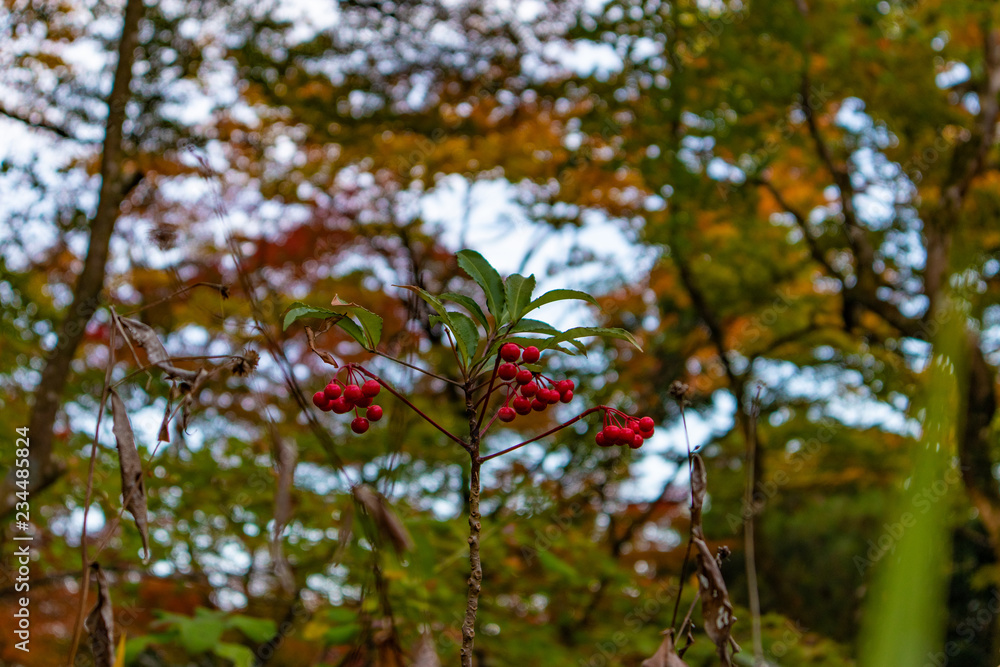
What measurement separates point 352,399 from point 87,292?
2.11 m

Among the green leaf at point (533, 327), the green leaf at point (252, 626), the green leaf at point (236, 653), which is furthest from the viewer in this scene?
the green leaf at point (252, 626)

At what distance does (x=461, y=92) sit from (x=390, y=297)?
5.84ft

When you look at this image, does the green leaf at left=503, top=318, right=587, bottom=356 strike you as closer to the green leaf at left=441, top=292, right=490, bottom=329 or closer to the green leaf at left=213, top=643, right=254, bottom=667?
the green leaf at left=441, top=292, right=490, bottom=329

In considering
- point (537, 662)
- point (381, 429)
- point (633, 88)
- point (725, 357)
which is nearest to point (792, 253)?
point (725, 357)

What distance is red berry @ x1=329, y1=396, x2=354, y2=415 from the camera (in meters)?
1.02

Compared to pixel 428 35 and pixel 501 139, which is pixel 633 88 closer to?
pixel 501 139

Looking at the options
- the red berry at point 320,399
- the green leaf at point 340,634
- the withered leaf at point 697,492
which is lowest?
the withered leaf at point 697,492

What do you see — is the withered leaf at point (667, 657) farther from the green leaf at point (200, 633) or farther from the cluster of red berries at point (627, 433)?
the green leaf at point (200, 633)

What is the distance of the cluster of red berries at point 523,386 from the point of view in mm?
954

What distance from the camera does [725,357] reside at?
5.39 metres

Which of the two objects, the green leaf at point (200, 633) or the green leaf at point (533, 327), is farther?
the green leaf at point (200, 633)

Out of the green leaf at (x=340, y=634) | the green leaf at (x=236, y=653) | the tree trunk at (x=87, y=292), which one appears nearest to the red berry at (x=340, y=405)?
the green leaf at (x=236, y=653)

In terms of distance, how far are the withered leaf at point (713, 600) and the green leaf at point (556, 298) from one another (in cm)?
34

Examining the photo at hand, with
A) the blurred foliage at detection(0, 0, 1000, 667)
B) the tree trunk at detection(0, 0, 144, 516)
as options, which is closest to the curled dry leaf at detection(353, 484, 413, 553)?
the blurred foliage at detection(0, 0, 1000, 667)
